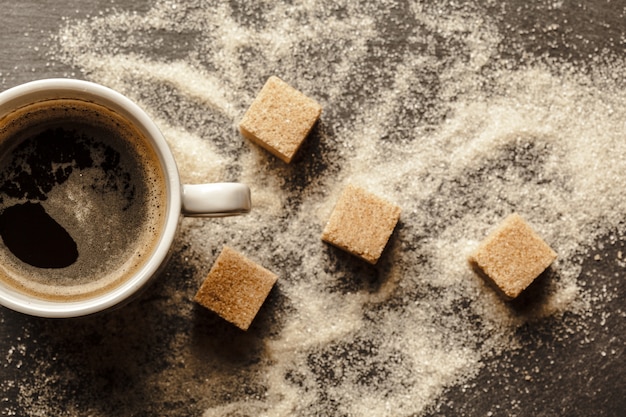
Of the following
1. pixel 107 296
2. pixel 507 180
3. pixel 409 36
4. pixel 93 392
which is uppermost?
pixel 409 36

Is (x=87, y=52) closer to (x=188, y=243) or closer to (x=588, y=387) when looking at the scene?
(x=188, y=243)

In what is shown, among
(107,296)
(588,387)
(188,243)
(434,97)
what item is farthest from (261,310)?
(588,387)

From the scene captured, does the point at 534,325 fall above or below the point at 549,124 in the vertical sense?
below

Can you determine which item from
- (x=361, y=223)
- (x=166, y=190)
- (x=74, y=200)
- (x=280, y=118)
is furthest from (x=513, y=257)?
(x=74, y=200)

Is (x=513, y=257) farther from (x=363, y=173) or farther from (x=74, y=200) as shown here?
(x=74, y=200)

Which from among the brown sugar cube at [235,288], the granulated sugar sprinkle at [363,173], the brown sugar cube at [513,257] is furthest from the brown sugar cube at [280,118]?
the brown sugar cube at [513,257]

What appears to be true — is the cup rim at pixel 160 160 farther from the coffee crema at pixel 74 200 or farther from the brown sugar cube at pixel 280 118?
the brown sugar cube at pixel 280 118
